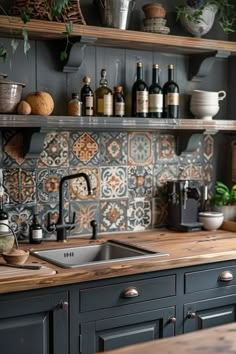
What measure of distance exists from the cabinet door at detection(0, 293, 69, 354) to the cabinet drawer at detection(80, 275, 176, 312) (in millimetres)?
115

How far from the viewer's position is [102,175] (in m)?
3.31

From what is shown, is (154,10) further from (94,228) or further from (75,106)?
(94,228)

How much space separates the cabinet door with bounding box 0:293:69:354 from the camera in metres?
2.28

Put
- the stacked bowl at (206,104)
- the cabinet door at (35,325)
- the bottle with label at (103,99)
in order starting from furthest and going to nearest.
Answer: the stacked bowl at (206,104)
the bottle with label at (103,99)
the cabinet door at (35,325)

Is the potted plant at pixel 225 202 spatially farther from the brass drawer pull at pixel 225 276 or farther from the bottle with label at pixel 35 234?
the bottle with label at pixel 35 234

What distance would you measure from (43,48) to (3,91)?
17.2 inches

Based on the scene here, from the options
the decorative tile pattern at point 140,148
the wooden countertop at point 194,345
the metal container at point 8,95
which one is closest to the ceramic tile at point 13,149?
the metal container at point 8,95

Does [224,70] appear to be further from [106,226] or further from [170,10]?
[106,226]

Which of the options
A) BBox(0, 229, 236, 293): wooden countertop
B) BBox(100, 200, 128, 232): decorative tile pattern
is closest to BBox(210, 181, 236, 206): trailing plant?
BBox(0, 229, 236, 293): wooden countertop

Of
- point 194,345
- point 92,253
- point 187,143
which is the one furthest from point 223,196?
point 194,345

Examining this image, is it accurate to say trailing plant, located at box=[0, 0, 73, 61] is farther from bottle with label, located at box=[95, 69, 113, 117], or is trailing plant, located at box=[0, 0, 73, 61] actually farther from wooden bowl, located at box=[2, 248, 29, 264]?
wooden bowl, located at box=[2, 248, 29, 264]

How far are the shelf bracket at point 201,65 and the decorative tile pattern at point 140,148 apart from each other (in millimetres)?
474

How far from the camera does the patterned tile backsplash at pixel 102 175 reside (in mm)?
3059

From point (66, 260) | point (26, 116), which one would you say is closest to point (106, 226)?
point (66, 260)
